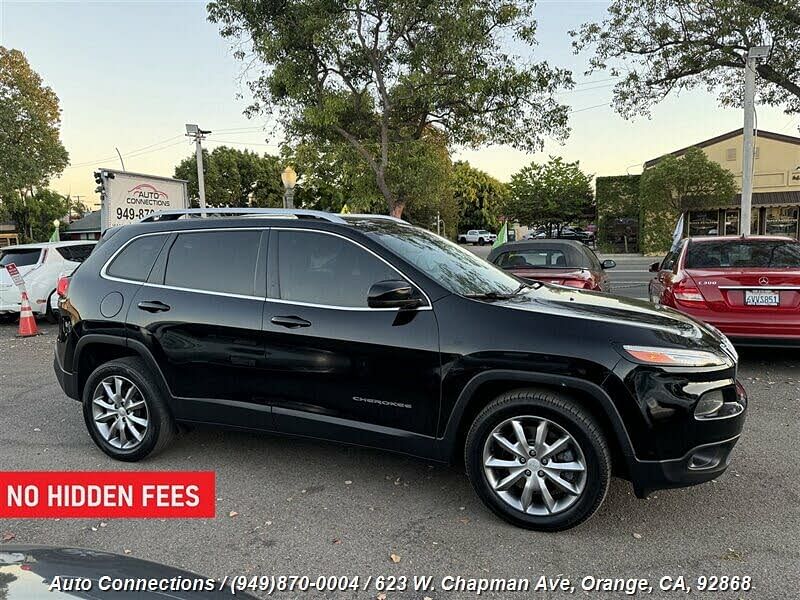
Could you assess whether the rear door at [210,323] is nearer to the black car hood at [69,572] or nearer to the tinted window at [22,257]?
the black car hood at [69,572]

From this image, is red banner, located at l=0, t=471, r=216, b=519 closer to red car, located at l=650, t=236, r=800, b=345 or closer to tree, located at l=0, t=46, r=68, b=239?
red car, located at l=650, t=236, r=800, b=345

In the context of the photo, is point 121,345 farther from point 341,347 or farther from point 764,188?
point 764,188

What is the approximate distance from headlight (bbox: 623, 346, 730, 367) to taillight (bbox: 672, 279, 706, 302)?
3.44 metres

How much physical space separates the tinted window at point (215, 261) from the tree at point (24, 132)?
26906mm

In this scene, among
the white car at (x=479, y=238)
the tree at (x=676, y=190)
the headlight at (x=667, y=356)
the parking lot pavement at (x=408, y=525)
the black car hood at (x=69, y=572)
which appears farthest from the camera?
the white car at (x=479, y=238)

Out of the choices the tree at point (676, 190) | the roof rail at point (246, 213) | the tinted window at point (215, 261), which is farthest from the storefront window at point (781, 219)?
the tinted window at point (215, 261)

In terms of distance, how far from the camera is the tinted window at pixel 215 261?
3.89 m

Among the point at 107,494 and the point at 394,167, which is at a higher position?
the point at 394,167

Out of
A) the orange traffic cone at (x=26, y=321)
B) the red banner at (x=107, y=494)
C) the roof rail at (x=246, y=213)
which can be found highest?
the roof rail at (x=246, y=213)

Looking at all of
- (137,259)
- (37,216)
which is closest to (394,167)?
(137,259)

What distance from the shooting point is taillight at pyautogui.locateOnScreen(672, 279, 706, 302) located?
6129 mm

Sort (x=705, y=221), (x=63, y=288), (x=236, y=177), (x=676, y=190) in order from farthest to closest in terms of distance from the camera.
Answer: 1. (x=236, y=177)
2. (x=705, y=221)
3. (x=676, y=190)
4. (x=63, y=288)

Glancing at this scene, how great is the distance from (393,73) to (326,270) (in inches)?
486

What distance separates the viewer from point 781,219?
2952 cm
